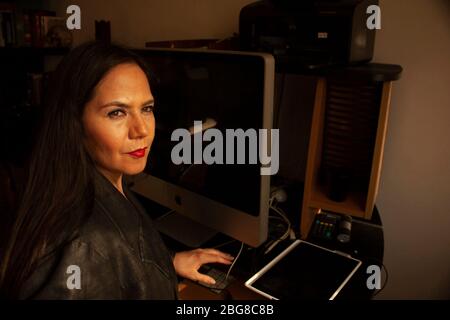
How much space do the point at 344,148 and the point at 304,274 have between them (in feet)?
1.53

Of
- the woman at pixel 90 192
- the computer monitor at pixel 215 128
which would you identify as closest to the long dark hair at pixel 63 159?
the woman at pixel 90 192

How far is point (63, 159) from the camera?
795mm

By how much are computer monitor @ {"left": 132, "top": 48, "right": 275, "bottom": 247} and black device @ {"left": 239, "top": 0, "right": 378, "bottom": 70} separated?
27 cm

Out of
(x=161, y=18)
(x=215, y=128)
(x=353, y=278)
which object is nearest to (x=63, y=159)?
(x=215, y=128)

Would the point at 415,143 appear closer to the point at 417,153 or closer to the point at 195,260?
the point at 417,153

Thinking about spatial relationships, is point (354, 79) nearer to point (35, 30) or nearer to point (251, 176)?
point (251, 176)

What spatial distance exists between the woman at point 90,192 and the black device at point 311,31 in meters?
0.52

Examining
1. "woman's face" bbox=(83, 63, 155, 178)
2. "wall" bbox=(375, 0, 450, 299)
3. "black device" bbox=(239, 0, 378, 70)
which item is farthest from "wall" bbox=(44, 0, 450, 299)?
"woman's face" bbox=(83, 63, 155, 178)

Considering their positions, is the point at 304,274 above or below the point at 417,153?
below

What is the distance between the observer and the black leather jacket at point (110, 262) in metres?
0.64

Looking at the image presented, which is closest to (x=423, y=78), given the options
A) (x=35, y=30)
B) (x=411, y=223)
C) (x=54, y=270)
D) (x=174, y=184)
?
(x=411, y=223)

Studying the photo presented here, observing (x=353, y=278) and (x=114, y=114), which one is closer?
(x=114, y=114)

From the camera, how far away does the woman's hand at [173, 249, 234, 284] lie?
3.33 ft

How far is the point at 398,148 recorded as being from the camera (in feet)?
4.56
